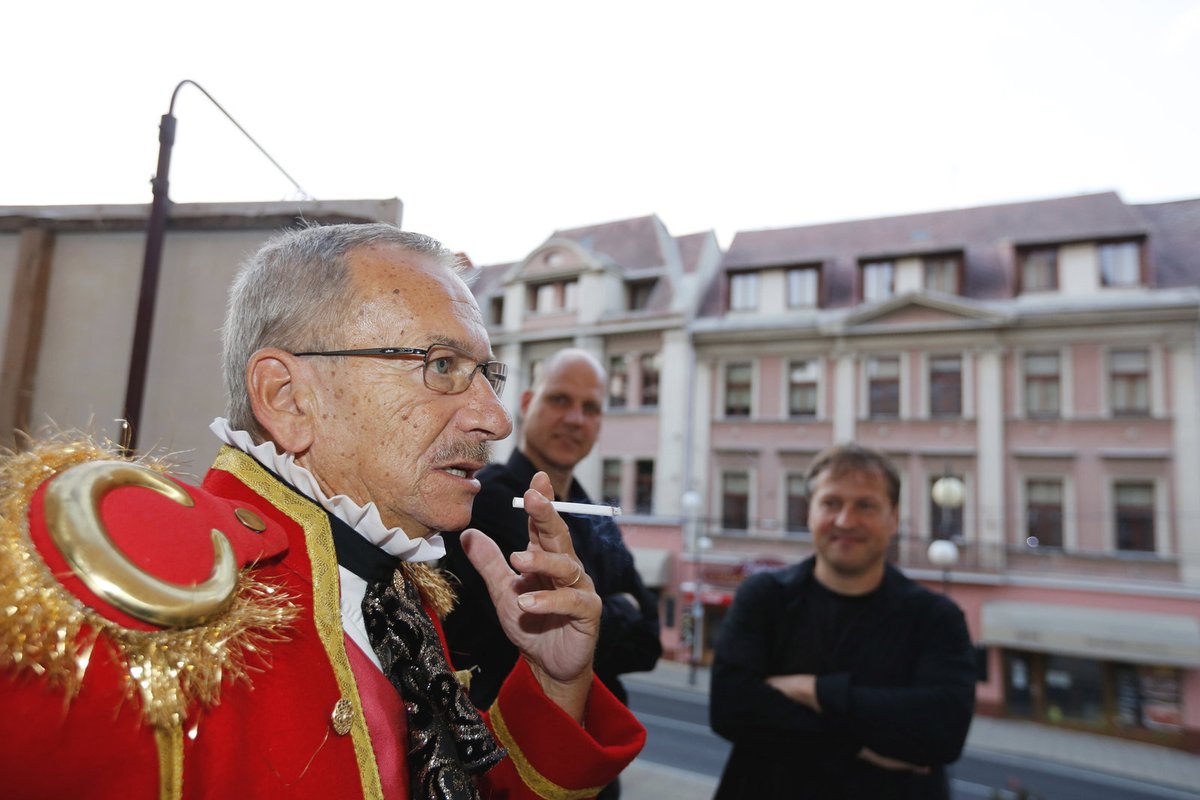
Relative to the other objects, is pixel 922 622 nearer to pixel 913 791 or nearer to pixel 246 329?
pixel 913 791

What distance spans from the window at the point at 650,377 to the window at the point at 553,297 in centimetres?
253

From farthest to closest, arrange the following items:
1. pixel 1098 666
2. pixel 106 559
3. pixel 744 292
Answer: pixel 744 292 < pixel 1098 666 < pixel 106 559

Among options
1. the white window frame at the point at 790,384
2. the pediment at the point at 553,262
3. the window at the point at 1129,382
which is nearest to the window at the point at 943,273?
the white window frame at the point at 790,384

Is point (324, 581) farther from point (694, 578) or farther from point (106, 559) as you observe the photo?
point (694, 578)

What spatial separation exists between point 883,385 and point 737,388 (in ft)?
12.0

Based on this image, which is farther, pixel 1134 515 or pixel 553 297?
pixel 553 297

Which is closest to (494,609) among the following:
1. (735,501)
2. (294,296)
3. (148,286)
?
(294,296)

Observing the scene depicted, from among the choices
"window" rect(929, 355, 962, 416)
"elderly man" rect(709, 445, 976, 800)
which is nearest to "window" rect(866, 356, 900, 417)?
"window" rect(929, 355, 962, 416)

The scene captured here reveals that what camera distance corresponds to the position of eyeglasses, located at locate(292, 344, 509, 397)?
1.25 metres

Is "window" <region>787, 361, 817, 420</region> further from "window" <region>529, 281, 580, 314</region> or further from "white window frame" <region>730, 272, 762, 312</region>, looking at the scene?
"window" <region>529, 281, 580, 314</region>

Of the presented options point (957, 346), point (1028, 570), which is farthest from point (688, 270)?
point (1028, 570)

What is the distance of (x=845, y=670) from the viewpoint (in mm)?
2537

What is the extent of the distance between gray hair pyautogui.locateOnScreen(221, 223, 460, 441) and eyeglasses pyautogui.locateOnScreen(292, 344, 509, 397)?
64mm

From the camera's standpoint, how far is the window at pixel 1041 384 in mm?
16547
